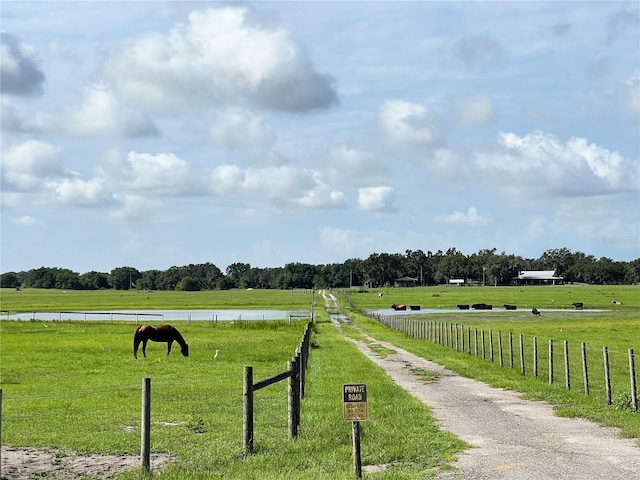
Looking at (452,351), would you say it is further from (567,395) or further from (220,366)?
(567,395)

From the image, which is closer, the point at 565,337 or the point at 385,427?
the point at 385,427

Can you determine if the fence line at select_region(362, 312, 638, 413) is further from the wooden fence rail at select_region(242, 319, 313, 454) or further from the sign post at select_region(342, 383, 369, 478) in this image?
the sign post at select_region(342, 383, 369, 478)

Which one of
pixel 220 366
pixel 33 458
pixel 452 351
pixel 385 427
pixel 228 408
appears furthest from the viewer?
pixel 452 351

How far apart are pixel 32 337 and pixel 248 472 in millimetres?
49102

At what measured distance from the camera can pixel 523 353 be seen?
29562 mm

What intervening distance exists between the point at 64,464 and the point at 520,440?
7836mm

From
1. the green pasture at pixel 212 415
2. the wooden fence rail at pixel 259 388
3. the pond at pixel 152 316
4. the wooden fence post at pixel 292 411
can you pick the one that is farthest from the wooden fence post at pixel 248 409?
the pond at pixel 152 316

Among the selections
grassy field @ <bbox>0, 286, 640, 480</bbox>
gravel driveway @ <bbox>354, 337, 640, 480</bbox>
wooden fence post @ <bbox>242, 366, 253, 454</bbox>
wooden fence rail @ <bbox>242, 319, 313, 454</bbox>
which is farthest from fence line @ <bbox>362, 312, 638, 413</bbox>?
wooden fence post @ <bbox>242, 366, 253, 454</bbox>

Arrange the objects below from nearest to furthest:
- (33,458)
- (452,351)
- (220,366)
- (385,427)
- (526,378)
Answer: (33,458) < (385,427) < (526,378) < (220,366) < (452,351)

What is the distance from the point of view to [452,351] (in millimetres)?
39438

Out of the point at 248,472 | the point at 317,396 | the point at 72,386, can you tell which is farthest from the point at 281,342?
the point at 248,472

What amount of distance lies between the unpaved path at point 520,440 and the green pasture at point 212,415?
55cm

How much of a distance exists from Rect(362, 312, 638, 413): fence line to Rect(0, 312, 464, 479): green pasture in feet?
15.9

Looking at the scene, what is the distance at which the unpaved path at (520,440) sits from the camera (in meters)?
11.7
